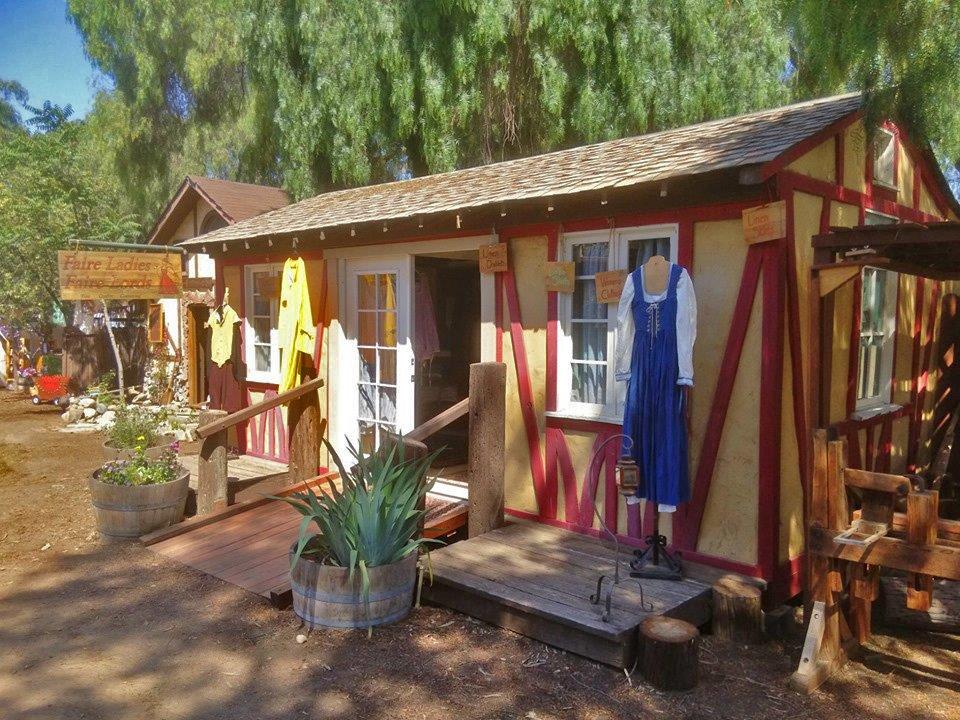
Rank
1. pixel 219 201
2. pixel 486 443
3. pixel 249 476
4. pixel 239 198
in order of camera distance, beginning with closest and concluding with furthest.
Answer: pixel 486 443 → pixel 249 476 → pixel 219 201 → pixel 239 198

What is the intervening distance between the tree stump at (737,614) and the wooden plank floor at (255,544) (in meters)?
2.05

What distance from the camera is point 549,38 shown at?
12531mm

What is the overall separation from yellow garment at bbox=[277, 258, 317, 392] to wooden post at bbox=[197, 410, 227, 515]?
3.06 ft

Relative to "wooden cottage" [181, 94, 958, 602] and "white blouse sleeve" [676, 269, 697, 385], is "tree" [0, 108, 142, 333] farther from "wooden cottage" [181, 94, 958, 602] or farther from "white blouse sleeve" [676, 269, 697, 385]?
"white blouse sleeve" [676, 269, 697, 385]

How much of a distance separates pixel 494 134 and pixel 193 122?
34.5 feet

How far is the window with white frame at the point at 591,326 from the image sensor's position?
529 cm

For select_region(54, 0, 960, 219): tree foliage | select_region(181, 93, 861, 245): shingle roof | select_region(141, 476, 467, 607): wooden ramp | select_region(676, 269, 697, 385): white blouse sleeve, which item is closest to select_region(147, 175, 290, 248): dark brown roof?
select_region(54, 0, 960, 219): tree foliage

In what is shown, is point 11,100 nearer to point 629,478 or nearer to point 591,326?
point 591,326

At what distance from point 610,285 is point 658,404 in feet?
3.18

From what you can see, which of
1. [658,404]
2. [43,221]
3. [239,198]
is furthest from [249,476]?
[43,221]

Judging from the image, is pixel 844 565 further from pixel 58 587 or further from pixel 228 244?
pixel 228 244

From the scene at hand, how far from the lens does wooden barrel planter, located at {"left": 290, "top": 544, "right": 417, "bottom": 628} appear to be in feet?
14.5

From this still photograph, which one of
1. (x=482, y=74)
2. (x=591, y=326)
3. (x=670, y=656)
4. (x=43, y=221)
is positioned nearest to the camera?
(x=670, y=656)

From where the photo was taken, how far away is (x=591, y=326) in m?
5.54
